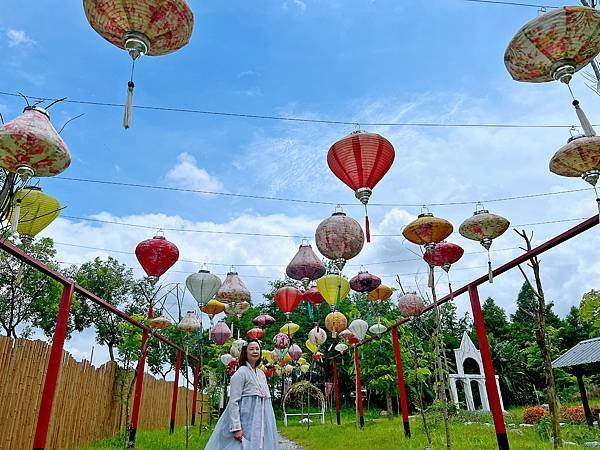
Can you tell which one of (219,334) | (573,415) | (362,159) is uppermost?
(362,159)

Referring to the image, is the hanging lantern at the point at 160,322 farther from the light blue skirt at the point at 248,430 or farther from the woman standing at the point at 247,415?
the light blue skirt at the point at 248,430

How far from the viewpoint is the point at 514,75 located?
3.07 metres

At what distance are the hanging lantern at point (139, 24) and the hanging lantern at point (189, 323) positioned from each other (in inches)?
309

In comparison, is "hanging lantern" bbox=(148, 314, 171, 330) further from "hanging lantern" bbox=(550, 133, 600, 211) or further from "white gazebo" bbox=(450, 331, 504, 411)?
"white gazebo" bbox=(450, 331, 504, 411)

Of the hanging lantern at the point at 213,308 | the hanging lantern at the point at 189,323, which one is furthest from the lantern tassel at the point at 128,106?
the hanging lantern at the point at 189,323

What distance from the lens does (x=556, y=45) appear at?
111 inches

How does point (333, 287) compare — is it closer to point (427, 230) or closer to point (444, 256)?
point (444, 256)

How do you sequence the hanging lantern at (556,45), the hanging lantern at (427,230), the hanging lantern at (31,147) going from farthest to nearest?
the hanging lantern at (427,230) → the hanging lantern at (31,147) → the hanging lantern at (556,45)

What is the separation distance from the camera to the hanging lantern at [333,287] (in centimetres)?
642

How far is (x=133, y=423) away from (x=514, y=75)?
942cm

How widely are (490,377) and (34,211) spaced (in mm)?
5502

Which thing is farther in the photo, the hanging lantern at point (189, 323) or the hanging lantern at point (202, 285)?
the hanging lantern at point (189, 323)

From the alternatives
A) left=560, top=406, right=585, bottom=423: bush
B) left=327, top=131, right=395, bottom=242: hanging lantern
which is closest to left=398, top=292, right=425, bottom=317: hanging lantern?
left=327, top=131, right=395, bottom=242: hanging lantern

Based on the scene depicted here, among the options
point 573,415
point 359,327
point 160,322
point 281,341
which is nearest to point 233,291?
point 160,322
